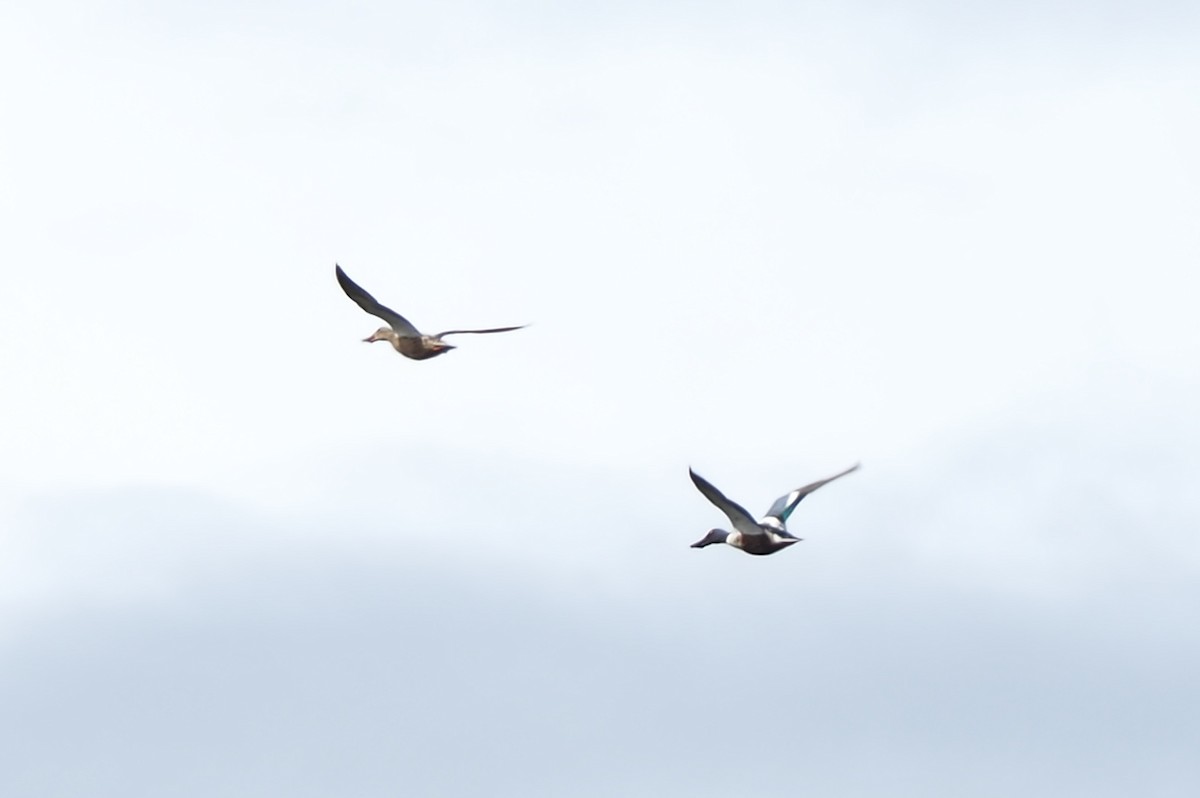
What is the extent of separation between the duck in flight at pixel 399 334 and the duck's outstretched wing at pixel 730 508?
893 centimetres

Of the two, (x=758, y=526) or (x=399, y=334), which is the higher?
(x=399, y=334)

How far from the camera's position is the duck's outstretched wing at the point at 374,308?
62250 mm

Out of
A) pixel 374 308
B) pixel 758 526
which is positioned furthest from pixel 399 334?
pixel 758 526

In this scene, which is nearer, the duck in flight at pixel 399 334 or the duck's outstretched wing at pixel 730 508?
the duck's outstretched wing at pixel 730 508

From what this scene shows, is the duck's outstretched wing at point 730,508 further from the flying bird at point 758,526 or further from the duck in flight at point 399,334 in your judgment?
the duck in flight at point 399,334

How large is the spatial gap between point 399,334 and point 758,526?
10840 mm

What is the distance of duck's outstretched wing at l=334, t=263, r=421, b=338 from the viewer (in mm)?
62250

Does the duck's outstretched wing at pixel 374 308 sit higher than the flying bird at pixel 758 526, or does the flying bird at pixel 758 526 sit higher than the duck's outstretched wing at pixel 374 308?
the duck's outstretched wing at pixel 374 308

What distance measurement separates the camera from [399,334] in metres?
64.2

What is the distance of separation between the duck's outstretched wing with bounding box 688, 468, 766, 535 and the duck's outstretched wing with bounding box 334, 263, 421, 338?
1010cm

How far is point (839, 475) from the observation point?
60625 millimetres

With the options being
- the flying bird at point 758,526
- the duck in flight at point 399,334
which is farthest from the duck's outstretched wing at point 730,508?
the duck in flight at point 399,334

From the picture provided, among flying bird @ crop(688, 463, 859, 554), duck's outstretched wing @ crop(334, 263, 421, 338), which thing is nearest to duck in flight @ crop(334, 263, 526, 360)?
duck's outstretched wing @ crop(334, 263, 421, 338)

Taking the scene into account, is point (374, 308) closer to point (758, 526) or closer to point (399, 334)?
point (399, 334)
